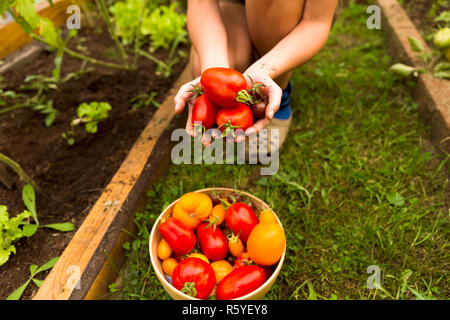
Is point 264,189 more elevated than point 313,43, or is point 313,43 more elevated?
point 313,43

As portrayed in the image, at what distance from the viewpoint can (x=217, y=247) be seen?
1.28 meters

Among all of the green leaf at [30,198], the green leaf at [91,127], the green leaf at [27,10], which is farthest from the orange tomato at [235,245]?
the green leaf at [27,10]

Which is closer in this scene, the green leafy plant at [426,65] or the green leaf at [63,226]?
the green leaf at [63,226]

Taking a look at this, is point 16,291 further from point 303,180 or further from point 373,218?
point 373,218

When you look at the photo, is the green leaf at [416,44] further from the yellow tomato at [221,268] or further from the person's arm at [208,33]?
the yellow tomato at [221,268]

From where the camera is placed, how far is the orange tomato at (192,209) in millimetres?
1328

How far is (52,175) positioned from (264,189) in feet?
3.45

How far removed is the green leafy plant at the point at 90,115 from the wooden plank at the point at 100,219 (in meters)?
0.25

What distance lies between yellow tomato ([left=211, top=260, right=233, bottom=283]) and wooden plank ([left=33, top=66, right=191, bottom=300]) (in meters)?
0.46

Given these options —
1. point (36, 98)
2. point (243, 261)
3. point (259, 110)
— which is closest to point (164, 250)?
point (243, 261)

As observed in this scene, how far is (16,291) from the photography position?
4.18 ft

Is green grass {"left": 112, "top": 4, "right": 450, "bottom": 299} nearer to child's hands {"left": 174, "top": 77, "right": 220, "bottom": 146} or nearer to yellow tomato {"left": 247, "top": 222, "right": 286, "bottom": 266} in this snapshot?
yellow tomato {"left": 247, "top": 222, "right": 286, "bottom": 266}
